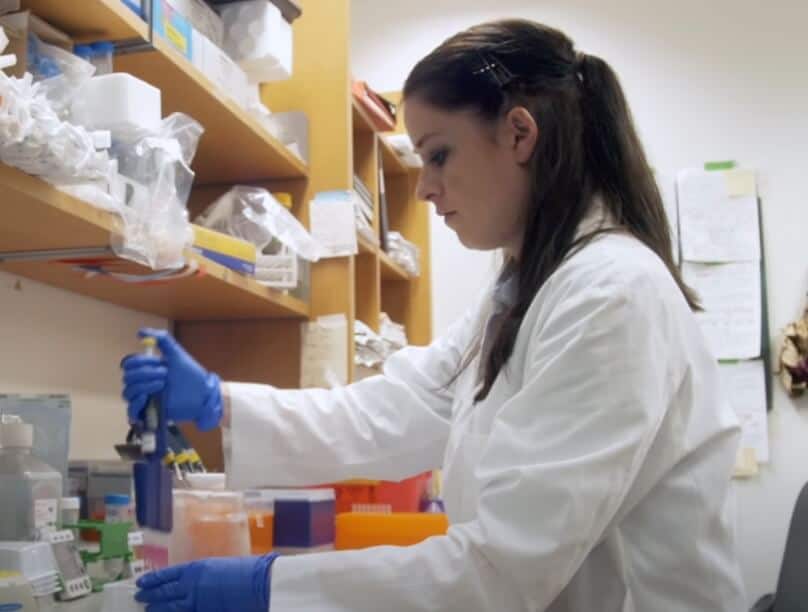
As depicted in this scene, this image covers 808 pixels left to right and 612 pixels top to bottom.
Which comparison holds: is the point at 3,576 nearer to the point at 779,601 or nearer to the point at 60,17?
the point at 60,17

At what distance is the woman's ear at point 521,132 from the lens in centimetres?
108

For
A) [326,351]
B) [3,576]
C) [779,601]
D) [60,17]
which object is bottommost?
[779,601]

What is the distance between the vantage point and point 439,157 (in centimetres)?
116

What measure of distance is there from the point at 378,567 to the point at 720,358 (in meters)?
1.92

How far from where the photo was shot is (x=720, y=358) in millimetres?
2566

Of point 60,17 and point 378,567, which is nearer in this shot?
point 378,567

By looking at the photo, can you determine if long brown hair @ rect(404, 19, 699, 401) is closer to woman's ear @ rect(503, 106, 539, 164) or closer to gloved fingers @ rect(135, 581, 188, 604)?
woman's ear @ rect(503, 106, 539, 164)

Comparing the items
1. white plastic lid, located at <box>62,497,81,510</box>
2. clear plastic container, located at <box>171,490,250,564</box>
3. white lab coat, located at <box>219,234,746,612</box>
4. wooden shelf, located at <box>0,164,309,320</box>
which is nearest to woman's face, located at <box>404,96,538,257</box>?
white lab coat, located at <box>219,234,746,612</box>

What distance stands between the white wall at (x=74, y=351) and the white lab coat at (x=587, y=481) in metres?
0.70

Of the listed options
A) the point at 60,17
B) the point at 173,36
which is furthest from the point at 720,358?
the point at 60,17

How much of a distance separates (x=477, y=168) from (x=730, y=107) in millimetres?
1875

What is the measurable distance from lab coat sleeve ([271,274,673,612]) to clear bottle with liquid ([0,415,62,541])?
0.35 meters

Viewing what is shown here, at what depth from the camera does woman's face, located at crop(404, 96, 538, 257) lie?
1.10 metres

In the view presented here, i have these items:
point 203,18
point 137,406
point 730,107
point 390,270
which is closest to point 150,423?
point 137,406
